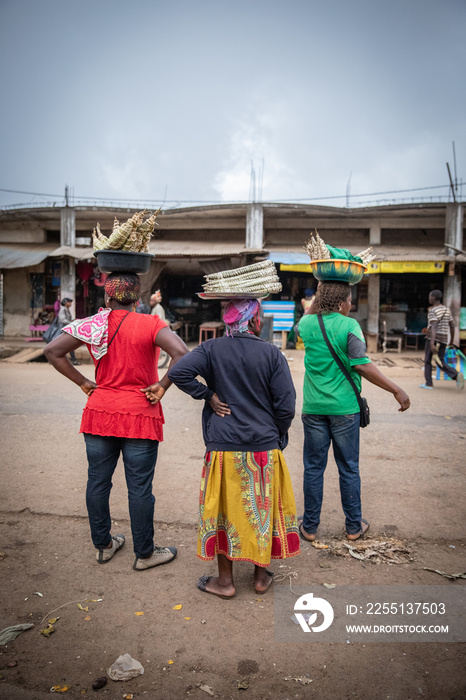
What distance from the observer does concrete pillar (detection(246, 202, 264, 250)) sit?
14992 mm

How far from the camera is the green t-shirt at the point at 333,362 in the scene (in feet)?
10.6

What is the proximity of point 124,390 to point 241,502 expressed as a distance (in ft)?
3.13

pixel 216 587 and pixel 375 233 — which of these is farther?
pixel 375 233

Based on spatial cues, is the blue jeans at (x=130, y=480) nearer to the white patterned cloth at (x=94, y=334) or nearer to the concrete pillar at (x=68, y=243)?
the white patterned cloth at (x=94, y=334)

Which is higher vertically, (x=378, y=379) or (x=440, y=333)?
(x=440, y=333)

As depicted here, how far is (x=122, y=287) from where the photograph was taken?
2.90 meters

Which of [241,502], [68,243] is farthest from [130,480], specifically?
[68,243]

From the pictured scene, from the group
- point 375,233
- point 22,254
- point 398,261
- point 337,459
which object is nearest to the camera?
point 337,459

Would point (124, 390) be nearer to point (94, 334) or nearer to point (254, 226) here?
point (94, 334)

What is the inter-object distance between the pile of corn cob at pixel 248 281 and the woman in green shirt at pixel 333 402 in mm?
768

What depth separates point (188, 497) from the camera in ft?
13.5

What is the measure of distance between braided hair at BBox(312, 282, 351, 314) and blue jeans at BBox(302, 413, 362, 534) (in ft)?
2.52

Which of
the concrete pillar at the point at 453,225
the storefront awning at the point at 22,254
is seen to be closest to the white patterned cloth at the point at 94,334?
the storefront awning at the point at 22,254

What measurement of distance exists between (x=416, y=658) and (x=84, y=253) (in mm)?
14987
